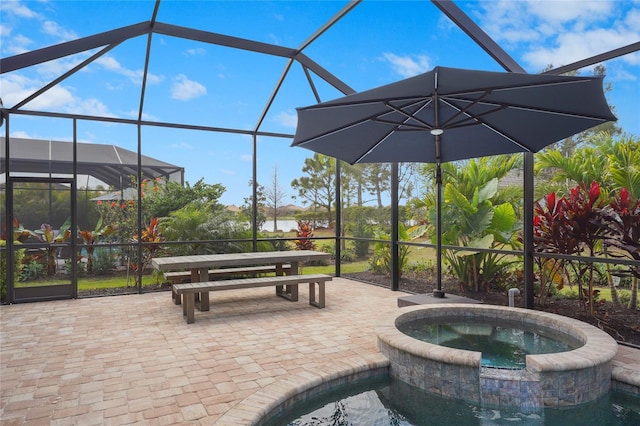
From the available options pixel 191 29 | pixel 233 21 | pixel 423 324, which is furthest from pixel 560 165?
pixel 191 29

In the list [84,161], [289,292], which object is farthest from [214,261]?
[84,161]

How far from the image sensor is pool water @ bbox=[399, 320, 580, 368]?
3.79 metres

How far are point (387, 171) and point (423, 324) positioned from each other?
4473 mm

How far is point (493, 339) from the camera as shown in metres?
4.25

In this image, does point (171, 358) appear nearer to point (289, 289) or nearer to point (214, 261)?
point (214, 261)

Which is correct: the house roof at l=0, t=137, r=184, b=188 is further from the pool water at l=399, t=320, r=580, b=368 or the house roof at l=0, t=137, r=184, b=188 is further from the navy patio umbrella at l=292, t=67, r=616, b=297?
the pool water at l=399, t=320, r=580, b=368

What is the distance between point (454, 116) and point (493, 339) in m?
2.46

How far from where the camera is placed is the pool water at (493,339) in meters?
3.79

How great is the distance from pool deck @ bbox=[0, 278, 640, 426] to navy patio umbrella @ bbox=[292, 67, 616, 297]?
80.3 inches

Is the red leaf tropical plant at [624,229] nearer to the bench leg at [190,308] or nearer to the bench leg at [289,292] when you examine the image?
the bench leg at [289,292]

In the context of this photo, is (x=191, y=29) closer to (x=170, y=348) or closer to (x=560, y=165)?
(x=170, y=348)

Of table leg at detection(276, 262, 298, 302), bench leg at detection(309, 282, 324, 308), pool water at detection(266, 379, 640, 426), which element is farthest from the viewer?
table leg at detection(276, 262, 298, 302)

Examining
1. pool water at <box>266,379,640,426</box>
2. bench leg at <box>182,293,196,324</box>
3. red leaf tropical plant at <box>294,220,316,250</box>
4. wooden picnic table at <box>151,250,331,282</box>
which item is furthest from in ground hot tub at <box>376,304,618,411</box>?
red leaf tropical plant at <box>294,220,316,250</box>

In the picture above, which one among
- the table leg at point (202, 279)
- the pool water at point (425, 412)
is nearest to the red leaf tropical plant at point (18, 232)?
the table leg at point (202, 279)
